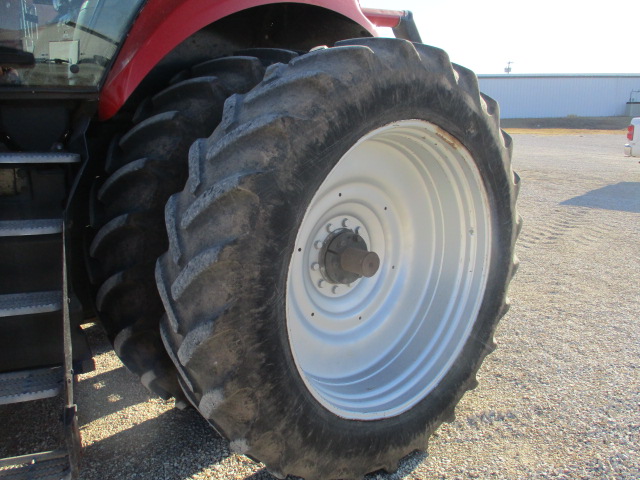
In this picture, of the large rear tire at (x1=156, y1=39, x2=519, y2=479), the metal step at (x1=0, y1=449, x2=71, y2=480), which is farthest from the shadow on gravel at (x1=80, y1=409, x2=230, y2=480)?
the large rear tire at (x1=156, y1=39, x2=519, y2=479)

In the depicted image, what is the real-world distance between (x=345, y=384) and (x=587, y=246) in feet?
12.9

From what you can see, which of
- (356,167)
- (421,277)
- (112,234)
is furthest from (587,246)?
(112,234)

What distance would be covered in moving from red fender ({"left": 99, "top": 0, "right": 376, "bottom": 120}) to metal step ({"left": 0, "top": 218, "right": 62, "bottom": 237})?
41 cm

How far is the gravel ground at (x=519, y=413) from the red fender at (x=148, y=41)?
123cm

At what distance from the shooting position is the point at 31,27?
194 centimetres

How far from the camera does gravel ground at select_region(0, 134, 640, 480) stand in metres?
2.10

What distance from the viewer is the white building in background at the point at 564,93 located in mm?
39469

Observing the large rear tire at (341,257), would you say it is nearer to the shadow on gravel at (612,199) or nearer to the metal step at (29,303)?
the metal step at (29,303)

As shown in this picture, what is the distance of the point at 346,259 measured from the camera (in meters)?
2.05

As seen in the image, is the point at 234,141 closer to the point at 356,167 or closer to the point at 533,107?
the point at 356,167

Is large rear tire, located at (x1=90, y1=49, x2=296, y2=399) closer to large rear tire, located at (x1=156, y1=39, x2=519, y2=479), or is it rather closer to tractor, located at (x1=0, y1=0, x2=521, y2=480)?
tractor, located at (x1=0, y1=0, x2=521, y2=480)

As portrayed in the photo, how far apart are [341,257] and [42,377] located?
1.02 meters

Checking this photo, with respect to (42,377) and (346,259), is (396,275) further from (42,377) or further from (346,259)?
(42,377)

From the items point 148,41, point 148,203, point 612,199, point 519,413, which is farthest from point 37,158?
point 612,199
